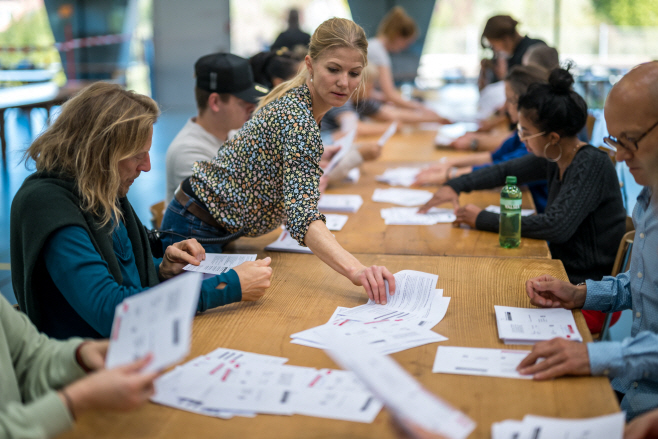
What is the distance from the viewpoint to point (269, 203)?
2080 mm

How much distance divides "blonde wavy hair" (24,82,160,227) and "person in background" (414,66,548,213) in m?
1.87

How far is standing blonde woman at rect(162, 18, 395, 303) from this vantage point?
1.82 metres

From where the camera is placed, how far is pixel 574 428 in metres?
1.11

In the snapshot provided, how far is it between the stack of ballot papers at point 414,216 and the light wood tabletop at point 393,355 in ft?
Answer: 1.64

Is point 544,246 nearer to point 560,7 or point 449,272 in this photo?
point 449,272

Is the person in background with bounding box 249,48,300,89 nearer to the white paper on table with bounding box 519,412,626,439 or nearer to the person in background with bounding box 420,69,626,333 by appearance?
the person in background with bounding box 420,69,626,333

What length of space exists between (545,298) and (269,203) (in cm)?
94

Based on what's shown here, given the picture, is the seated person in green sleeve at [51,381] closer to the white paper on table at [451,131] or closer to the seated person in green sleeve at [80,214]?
the seated person in green sleeve at [80,214]

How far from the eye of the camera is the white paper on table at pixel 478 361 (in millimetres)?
1332

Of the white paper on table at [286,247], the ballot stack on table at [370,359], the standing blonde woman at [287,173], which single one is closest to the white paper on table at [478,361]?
the ballot stack on table at [370,359]

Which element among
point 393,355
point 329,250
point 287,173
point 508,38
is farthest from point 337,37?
point 508,38

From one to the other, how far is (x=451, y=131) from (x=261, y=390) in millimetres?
4395

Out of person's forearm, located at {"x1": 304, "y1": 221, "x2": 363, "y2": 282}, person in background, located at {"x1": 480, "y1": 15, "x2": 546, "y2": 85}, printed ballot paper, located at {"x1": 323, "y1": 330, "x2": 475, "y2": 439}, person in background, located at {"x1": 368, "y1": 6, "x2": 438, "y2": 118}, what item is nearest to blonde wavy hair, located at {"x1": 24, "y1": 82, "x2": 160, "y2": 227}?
person's forearm, located at {"x1": 304, "y1": 221, "x2": 363, "y2": 282}

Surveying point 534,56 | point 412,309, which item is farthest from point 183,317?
point 534,56
